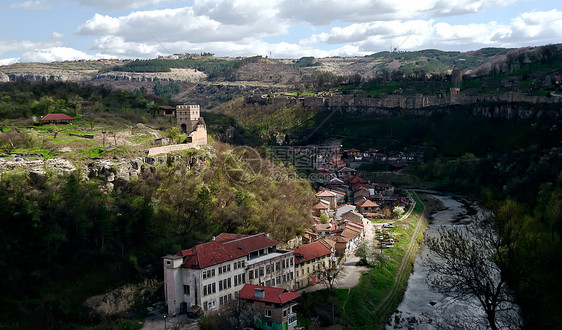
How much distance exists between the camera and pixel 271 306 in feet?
105

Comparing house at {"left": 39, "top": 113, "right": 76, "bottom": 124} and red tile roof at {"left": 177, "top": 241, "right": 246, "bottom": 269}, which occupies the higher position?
house at {"left": 39, "top": 113, "right": 76, "bottom": 124}

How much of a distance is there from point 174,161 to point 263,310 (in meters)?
19.5

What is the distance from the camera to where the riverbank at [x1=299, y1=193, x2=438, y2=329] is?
116 feet

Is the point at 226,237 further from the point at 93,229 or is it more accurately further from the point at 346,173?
the point at 346,173

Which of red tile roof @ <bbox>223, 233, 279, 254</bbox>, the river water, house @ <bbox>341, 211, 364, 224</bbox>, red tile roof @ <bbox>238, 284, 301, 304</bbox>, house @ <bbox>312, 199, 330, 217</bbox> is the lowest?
the river water

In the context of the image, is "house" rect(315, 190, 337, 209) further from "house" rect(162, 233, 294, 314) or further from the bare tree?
"house" rect(162, 233, 294, 314)

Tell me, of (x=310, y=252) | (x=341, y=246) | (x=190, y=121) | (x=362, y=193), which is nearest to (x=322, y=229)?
(x=341, y=246)

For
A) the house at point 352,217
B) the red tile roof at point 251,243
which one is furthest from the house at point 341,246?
the house at point 352,217

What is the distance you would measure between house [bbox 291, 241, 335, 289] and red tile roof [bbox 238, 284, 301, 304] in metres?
6.22

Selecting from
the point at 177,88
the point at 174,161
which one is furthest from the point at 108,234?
the point at 177,88

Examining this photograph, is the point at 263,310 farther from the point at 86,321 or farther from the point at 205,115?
the point at 205,115

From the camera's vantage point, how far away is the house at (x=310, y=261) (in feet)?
130

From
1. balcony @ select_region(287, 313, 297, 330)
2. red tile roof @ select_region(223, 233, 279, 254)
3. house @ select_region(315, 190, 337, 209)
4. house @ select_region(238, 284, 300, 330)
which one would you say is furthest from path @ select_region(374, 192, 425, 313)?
house @ select_region(315, 190, 337, 209)

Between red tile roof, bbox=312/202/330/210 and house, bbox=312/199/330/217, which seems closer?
house, bbox=312/199/330/217
